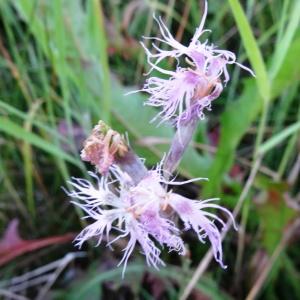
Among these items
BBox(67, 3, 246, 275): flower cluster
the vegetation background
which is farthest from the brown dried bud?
the vegetation background

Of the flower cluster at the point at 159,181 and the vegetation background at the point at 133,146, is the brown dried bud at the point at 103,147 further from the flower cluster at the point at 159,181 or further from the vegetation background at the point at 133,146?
the vegetation background at the point at 133,146

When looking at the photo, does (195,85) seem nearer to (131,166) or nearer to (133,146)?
(131,166)

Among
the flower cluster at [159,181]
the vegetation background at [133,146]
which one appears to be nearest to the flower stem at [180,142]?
the flower cluster at [159,181]

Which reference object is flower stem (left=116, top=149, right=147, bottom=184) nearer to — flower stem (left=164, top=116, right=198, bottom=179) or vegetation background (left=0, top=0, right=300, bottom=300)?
flower stem (left=164, top=116, right=198, bottom=179)

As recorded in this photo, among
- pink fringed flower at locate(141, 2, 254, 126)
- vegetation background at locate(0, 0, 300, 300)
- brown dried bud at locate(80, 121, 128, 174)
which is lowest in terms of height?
vegetation background at locate(0, 0, 300, 300)

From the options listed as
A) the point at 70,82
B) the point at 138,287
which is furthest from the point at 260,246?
the point at 70,82

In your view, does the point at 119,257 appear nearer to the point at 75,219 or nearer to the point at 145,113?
the point at 75,219

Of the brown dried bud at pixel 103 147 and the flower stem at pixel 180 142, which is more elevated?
the brown dried bud at pixel 103 147
